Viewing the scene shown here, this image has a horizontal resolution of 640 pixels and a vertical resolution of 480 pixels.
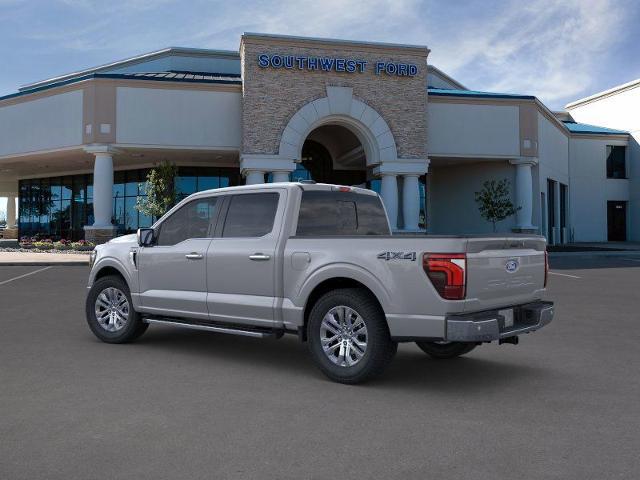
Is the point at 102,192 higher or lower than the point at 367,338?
higher

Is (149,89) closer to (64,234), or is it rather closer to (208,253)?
(64,234)

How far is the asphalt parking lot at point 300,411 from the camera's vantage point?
152 inches

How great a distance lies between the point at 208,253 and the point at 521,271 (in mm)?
3419

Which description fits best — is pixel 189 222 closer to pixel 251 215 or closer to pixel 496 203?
pixel 251 215

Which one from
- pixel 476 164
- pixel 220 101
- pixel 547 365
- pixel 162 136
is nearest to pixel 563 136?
pixel 476 164

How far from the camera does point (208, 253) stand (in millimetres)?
7078

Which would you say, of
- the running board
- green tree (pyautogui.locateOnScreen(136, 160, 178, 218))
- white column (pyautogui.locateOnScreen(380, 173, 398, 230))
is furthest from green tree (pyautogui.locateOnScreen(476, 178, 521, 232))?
the running board

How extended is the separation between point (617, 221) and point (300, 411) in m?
46.1

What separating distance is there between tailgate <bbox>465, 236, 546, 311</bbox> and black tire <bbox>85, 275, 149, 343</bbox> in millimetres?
4430

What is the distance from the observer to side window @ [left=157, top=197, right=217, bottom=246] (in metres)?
7.40

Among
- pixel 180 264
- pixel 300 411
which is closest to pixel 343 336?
pixel 300 411

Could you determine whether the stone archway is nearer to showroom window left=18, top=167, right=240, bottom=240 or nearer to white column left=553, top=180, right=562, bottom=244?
showroom window left=18, top=167, right=240, bottom=240

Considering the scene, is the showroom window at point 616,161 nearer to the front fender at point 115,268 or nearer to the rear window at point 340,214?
the rear window at point 340,214

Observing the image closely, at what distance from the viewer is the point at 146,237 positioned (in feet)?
25.1
